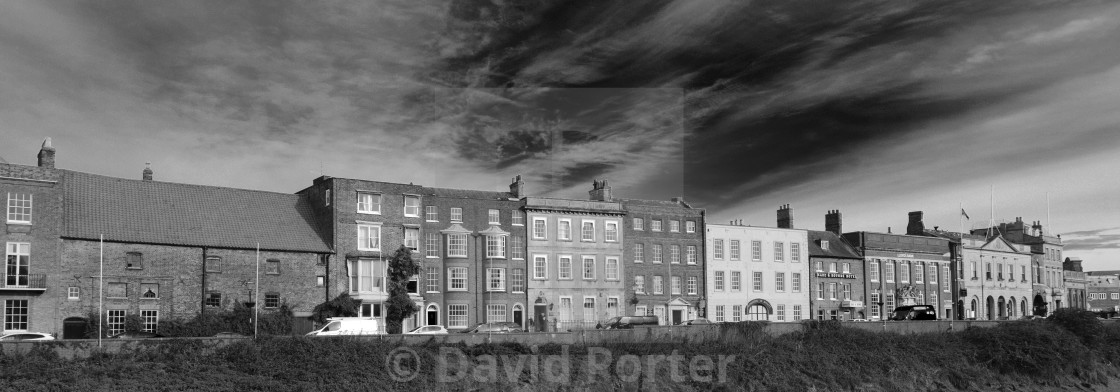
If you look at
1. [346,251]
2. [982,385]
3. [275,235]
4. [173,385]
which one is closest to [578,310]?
[346,251]

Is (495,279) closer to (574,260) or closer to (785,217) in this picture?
(574,260)

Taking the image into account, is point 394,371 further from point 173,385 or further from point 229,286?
point 229,286

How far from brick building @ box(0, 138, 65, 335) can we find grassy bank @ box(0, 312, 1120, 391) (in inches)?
548

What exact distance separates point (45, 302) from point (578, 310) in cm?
3019

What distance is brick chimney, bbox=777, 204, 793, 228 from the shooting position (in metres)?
73.4

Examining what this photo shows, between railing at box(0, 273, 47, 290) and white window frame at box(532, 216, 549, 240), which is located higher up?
white window frame at box(532, 216, 549, 240)

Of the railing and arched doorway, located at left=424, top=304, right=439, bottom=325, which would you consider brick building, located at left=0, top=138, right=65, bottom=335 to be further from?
A: arched doorway, located at left=424, top=304, right=439, bottom=325

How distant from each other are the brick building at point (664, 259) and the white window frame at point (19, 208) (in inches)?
1367

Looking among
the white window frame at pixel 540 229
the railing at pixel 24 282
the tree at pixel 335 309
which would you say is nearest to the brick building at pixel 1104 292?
the white window frame at pixel 540 229

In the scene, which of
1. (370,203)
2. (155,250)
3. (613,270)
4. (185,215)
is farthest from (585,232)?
(155,250)

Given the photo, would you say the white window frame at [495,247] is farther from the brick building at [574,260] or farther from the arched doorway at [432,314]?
the arched doorway at [432,314]

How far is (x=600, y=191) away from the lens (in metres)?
64.6

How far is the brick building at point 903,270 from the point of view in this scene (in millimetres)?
73500

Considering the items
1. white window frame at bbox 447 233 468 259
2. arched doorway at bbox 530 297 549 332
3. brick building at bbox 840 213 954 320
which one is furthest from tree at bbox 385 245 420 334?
brick building at bbox 840 213 954 320
